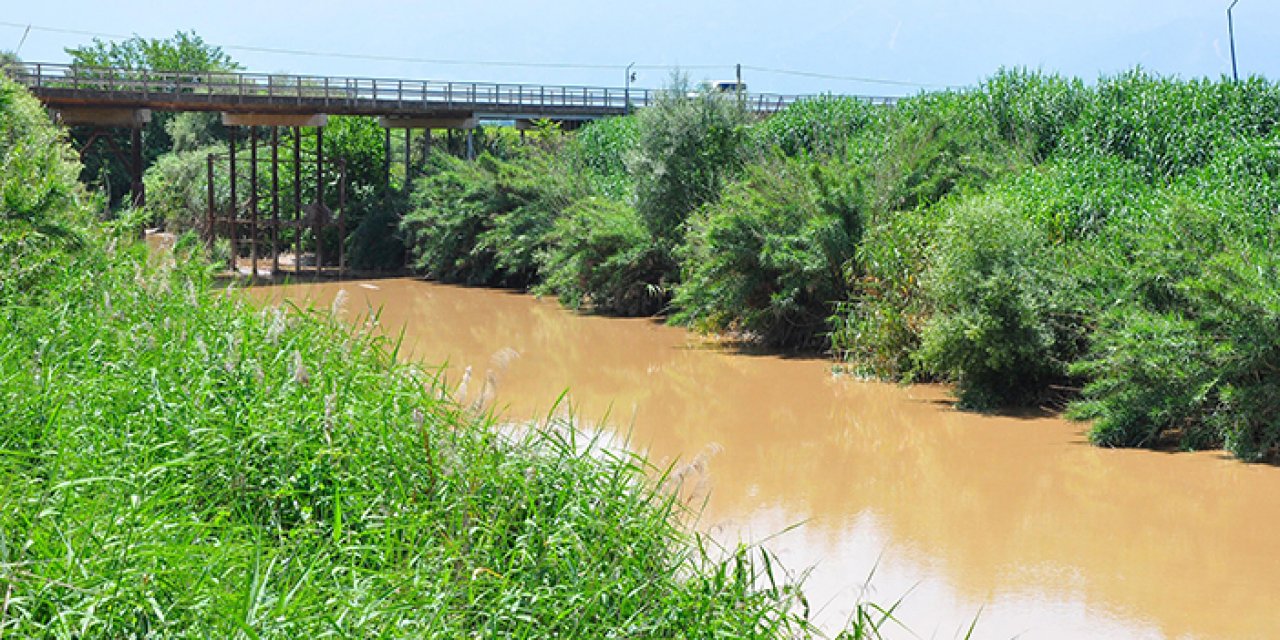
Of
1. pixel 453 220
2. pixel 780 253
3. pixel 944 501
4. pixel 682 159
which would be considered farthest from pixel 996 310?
pixel 453 220

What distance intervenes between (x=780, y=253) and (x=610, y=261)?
581 cm

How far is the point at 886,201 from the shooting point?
1883 cm

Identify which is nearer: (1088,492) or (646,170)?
(1088,492)

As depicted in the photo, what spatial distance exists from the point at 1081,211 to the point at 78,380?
12195 mm

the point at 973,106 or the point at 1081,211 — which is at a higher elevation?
the point at 973,106

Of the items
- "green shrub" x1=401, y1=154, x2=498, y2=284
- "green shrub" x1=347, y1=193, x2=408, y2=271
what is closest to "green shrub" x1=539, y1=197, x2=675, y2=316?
"green shrub" x1=401, y1=154, x2=498, y2=284

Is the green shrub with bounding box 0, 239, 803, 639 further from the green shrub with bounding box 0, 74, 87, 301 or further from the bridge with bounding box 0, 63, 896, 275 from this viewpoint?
the bridge with bounding box 0, 63, 896, 275

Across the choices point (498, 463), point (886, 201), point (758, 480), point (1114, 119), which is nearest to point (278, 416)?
point (498, 463)

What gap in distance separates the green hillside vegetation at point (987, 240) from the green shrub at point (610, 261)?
6cm

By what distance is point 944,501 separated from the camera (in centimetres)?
1148

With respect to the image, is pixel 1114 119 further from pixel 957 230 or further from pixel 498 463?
pixel 498 463

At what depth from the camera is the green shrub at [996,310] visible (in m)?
14.5

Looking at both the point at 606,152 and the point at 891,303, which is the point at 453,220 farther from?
the point at 891,303

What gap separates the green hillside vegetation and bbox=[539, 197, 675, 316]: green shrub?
56 mm
